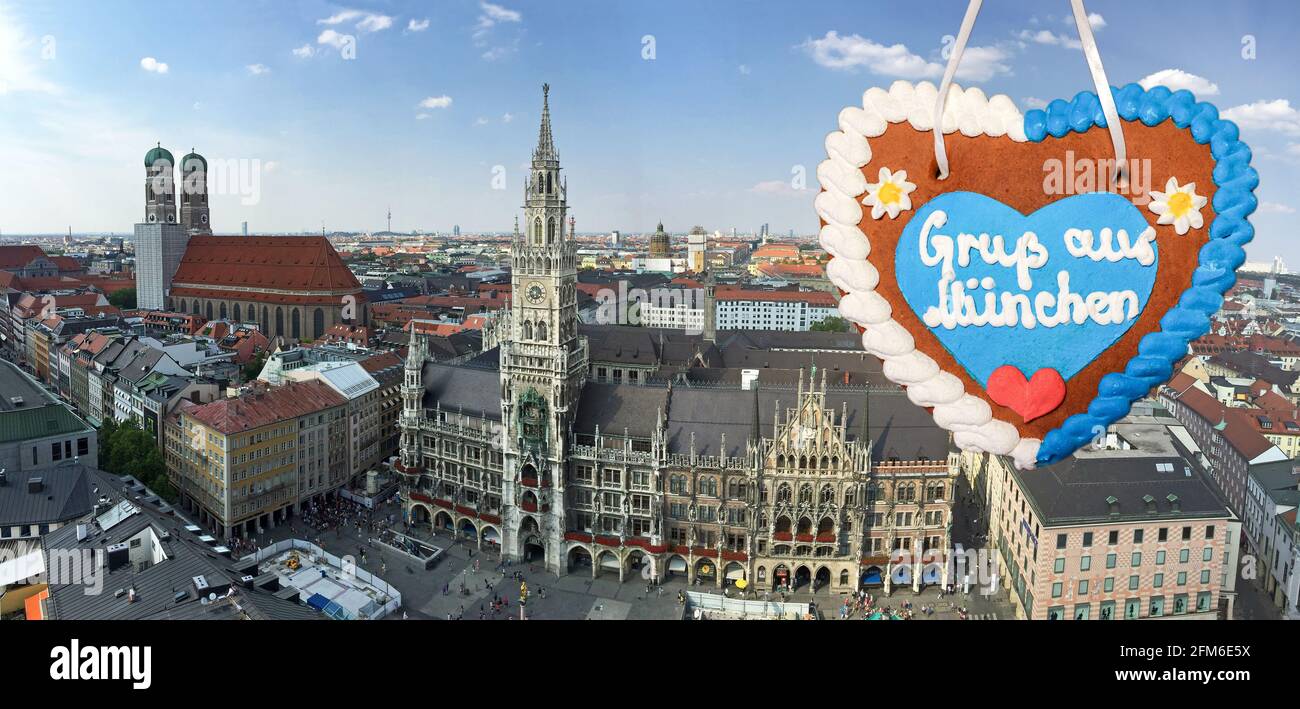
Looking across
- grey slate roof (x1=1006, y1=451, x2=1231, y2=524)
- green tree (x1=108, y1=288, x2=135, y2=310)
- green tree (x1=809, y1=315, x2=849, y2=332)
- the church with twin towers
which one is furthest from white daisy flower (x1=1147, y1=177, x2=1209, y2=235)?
green tree (x1=108, y1=288, x2=135, y2=310)

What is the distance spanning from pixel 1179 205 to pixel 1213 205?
26 cm

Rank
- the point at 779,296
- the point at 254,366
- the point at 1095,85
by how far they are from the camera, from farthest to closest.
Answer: the point at 779,296 < the point at 254,366 < the point at 1095,85

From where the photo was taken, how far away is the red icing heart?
22.1ft

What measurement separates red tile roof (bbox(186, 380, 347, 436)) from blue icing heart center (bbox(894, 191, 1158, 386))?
40.7m

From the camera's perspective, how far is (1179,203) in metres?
6.58

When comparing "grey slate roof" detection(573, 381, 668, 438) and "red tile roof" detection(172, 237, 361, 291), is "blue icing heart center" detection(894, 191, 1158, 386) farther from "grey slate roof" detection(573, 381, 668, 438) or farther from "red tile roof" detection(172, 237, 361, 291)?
"red tile roof" detection(172, 237, 361, 291)

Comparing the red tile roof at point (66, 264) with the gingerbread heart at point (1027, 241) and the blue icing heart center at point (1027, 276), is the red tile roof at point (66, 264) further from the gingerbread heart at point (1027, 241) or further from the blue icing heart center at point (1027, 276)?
the blue icing heart center at point (1027, 276)

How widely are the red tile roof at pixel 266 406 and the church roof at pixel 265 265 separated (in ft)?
150

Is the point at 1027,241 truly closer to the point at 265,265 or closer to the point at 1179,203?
the point at 1179,203

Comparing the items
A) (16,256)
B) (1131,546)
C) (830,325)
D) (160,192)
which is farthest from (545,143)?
(16,256)

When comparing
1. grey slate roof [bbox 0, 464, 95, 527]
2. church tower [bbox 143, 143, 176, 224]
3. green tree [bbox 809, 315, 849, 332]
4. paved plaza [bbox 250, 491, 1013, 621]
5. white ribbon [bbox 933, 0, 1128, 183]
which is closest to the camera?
white ribbon [bbox 933, 0, 1128, 183]

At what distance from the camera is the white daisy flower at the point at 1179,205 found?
21.5 ft
